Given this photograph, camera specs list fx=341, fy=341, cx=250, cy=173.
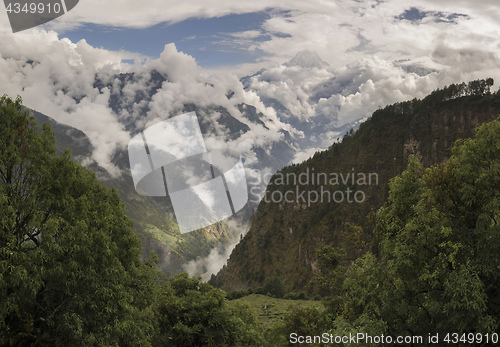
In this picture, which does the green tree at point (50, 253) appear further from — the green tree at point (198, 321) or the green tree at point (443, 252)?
the green tree at point (443, 252)

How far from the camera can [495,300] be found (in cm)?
1260

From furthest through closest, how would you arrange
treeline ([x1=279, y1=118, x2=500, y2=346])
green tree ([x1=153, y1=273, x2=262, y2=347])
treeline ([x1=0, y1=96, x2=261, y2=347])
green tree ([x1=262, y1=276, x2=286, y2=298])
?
green tree ([x1=262, y1=276, x2=286, y2=298])
green tree ([x1=153, y1=273, x2=262, y2=347])
treeline ([x1=0, y1=96, x2=261, y2=347])
treeline ([x1=279, y1=118, x2=500, y2=346])

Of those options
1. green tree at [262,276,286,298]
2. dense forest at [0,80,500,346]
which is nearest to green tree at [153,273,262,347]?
dense forest at [0,80,500,346]

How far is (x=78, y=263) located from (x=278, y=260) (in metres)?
163

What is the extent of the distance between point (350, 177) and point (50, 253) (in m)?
152

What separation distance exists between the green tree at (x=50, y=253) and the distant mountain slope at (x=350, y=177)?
111801 mm

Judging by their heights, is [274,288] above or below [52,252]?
below

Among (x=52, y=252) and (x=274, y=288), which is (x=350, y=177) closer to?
(x=274, y=288)

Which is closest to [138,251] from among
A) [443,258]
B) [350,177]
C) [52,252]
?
[52,252]

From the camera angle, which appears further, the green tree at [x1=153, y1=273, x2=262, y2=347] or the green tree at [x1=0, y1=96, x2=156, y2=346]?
the green tree at [x1=153, y1=273, x2=262, y2=347]

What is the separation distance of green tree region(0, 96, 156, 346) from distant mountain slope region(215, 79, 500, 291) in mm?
111801

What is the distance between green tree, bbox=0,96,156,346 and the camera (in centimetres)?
1318

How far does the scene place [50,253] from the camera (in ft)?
45.3

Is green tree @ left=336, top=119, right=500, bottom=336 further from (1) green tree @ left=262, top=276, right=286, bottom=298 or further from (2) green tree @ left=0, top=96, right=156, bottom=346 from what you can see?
(1) green tree @ left=262, top=276, right=286, bottom=298
